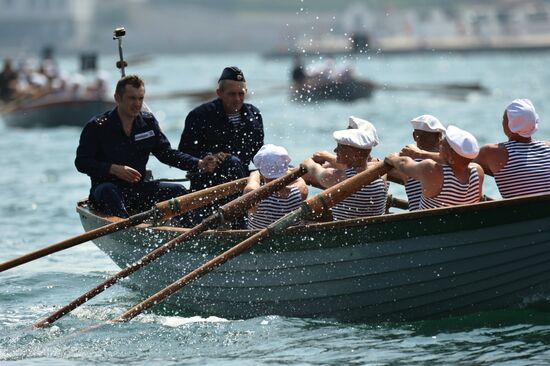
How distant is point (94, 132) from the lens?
412 inches

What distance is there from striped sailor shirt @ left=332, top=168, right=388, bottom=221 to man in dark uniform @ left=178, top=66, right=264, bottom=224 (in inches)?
66.4

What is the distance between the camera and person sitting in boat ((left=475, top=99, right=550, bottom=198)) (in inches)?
346

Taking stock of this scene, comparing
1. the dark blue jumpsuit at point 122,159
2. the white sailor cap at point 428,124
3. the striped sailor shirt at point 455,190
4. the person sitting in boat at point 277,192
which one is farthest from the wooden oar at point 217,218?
the dark blue jumpsuit at point 122,159

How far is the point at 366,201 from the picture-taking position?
9.05 meters

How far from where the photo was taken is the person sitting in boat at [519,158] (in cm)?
878

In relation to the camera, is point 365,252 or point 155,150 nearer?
point 365,252

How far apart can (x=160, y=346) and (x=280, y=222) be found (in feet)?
3.79

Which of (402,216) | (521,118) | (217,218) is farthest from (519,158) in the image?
(217,218)

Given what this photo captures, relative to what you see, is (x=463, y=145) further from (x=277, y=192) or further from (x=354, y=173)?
(x=277, y=192)

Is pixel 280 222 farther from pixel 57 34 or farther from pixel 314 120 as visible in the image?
pixel 57 34

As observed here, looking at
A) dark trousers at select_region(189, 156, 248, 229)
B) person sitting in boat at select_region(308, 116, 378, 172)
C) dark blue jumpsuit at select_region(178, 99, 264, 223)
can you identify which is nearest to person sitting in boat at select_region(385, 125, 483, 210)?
person sitting in boat at select_region(308, 116, 378, 172)

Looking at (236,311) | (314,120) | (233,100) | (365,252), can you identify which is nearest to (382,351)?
(365,252)

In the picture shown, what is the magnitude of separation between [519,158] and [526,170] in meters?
0.09

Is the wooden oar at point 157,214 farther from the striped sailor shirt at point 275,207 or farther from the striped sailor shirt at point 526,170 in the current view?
the striped sailor shirt at point 526,170
